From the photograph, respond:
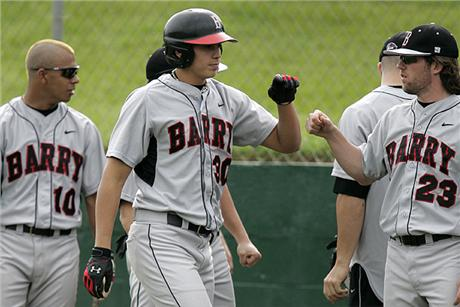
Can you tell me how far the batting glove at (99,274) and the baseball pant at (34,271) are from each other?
122 centimetres

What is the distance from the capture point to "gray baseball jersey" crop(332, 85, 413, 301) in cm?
560

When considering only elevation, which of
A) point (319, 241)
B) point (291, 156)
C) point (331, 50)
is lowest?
point (319, 241)

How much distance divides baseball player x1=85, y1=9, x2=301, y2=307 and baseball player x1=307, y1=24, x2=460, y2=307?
1.76ft

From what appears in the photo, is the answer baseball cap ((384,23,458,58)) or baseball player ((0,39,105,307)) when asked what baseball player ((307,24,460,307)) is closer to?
baseball cap ((384,23,458,58))

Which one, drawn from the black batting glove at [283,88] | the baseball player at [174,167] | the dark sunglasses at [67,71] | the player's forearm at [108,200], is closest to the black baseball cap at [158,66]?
the dark sunglasses at [67,71]

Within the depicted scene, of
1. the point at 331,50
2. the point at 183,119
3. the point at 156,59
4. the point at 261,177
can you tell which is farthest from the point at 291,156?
the point at 183,119

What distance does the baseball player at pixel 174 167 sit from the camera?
5016mm

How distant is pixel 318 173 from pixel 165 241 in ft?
8.62

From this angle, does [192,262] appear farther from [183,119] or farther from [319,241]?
[319,241]

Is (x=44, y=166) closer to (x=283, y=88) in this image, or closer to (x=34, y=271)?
(x=34, y=271)

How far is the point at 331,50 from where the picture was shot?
7965 millimetres

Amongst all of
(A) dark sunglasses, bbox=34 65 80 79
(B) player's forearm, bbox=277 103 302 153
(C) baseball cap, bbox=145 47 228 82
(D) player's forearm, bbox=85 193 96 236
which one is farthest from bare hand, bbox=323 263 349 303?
(A) dark sunglasses, bbox=34 65 80 79

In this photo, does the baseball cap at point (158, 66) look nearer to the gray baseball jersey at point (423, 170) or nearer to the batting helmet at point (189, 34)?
the batting helmet at point (189, 34)

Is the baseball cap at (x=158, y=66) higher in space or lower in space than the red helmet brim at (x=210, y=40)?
lower
